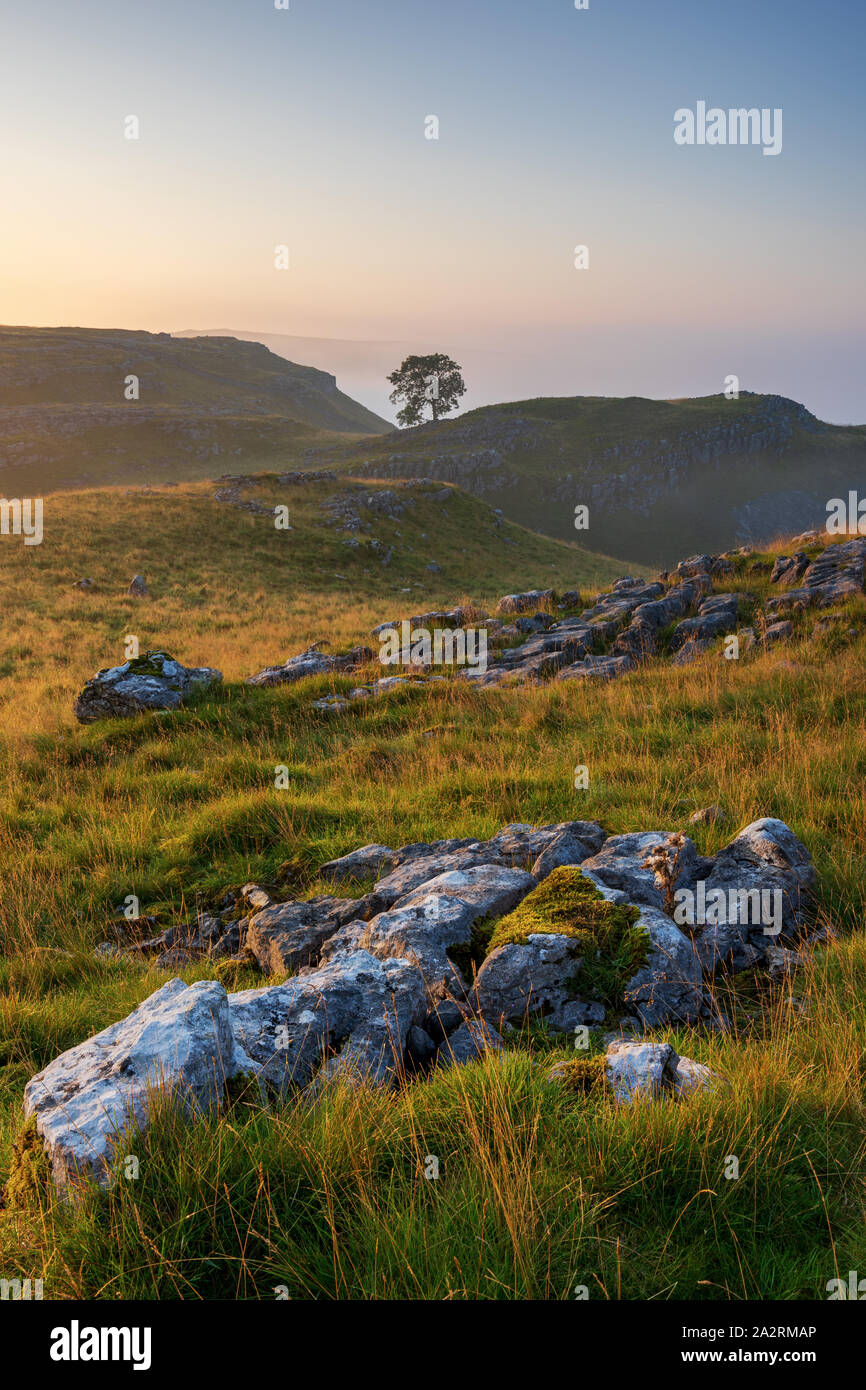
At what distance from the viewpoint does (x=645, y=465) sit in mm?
92812

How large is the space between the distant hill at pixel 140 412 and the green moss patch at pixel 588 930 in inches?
3452

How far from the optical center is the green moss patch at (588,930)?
4.04 metres

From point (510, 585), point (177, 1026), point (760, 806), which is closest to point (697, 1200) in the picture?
point (177, 1026)

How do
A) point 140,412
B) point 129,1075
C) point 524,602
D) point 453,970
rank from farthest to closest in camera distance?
point 140,412 → point 524,602 → point 453,970 → point 129,1075

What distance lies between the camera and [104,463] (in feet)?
292

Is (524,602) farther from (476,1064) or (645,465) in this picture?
(645,465)

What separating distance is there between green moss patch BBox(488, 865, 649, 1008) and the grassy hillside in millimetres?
492

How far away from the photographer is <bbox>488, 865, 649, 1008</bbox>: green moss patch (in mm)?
4039

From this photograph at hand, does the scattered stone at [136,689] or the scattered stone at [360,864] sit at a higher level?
the scattered stone at [136,689]

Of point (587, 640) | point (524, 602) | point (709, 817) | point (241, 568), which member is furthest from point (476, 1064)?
point (241, 568)

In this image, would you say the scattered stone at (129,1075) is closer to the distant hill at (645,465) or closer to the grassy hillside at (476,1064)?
the grassy hillside at (476,1064)

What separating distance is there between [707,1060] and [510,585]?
3926cm

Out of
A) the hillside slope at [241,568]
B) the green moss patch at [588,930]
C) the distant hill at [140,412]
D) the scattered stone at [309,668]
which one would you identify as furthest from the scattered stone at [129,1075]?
Answer: the distant hill at [140,412]

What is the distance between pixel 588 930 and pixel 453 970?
887 millimetres
